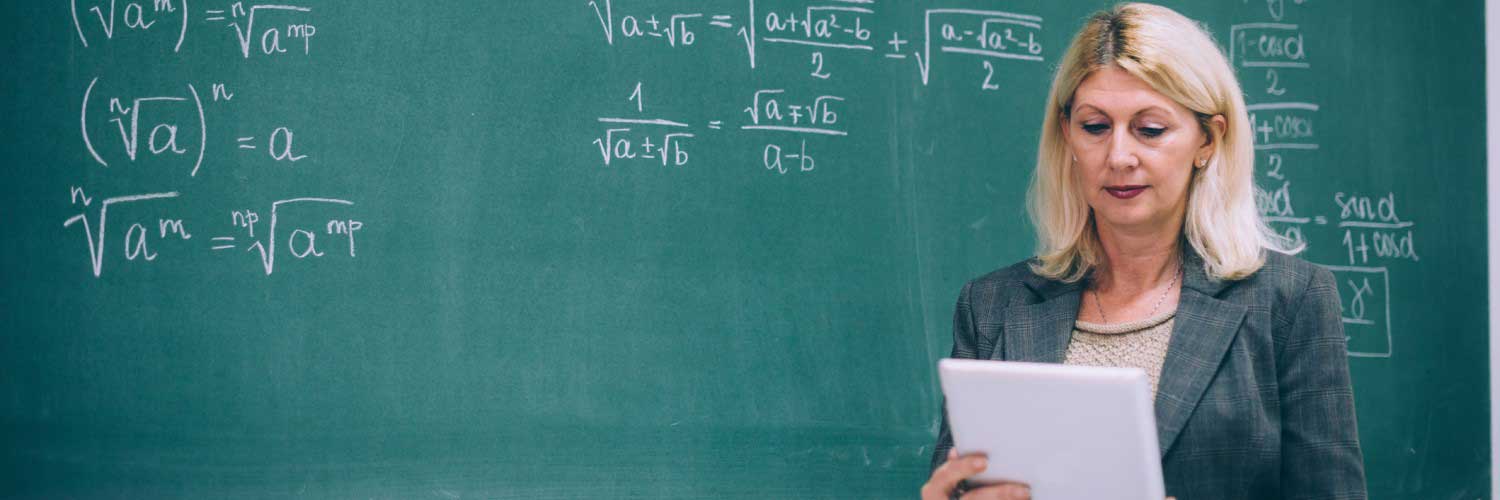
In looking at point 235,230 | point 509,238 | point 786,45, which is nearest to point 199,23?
point 235,230

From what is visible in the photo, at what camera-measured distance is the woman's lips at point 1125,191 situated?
154cm

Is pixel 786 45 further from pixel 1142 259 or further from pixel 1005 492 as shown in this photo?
pixel 1005 492

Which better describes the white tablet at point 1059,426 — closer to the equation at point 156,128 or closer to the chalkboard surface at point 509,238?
the chalkboard surface at point 509,238

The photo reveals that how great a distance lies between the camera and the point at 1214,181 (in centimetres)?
158

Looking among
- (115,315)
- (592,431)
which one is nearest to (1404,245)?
(592,431)

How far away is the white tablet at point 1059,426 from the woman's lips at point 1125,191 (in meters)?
0.35

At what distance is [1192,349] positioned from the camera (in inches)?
59.1

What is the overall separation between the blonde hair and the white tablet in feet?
1.21

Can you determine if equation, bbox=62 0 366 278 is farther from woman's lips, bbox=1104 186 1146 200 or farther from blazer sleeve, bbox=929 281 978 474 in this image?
woman's lips, bbox=1104 186 1146 200

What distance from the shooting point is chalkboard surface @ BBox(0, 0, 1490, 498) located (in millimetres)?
2324

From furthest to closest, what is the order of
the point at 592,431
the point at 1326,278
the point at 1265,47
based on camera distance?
the point at 1265,47, the point at 592,431, the point at 1326,278

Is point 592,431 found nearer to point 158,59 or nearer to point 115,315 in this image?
point 115,315

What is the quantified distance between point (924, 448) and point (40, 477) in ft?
5.75

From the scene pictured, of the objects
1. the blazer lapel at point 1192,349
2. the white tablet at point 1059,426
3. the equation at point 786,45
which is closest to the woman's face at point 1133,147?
the blazer lapel at point 1192,349
